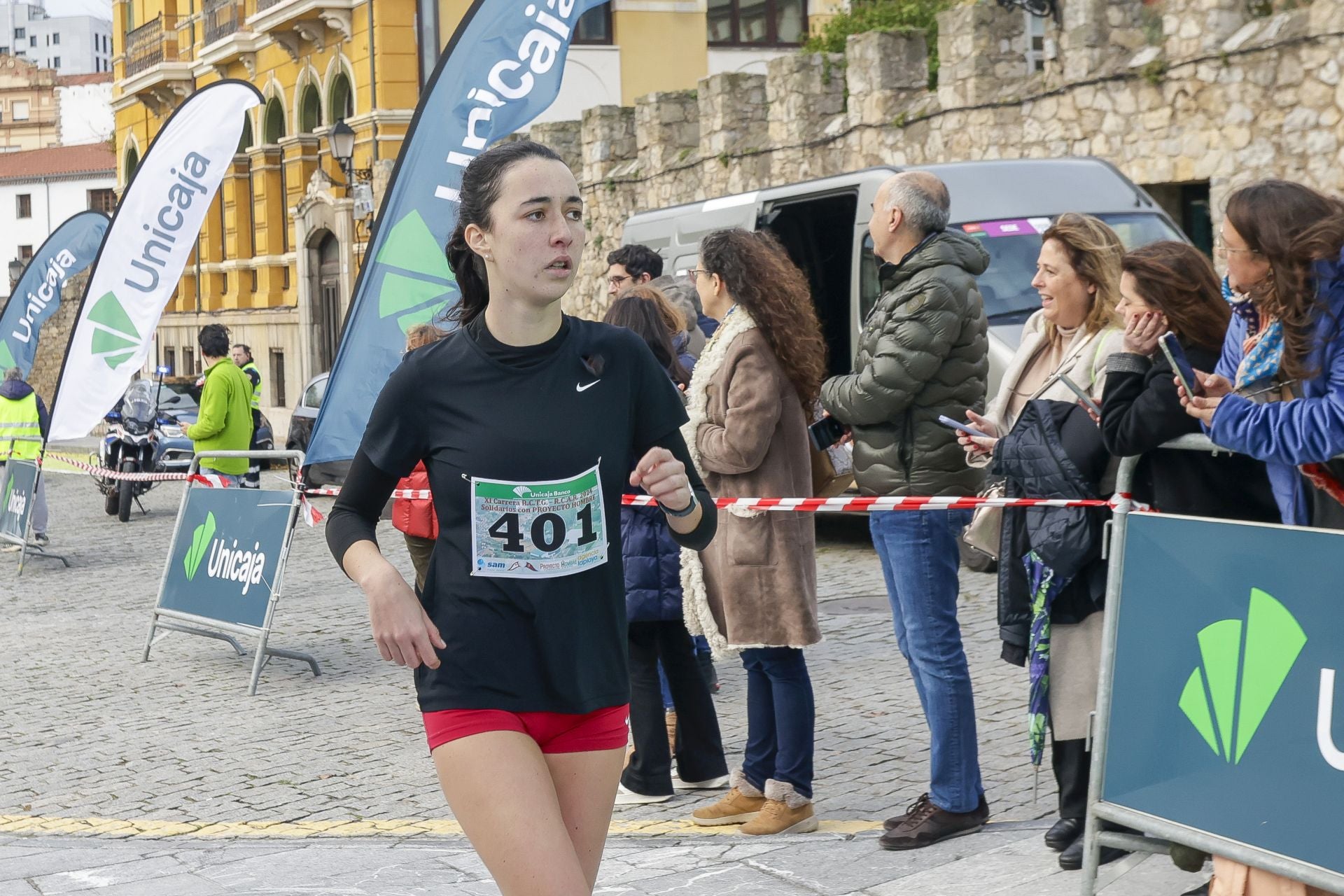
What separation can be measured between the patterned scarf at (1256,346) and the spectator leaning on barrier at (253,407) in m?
9.57

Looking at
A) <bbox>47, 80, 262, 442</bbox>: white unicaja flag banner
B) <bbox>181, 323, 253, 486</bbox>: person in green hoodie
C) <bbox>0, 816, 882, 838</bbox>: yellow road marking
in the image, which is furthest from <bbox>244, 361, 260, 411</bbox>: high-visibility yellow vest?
<bbox>0, 816, 882, 838</bbox>: yellow road marking

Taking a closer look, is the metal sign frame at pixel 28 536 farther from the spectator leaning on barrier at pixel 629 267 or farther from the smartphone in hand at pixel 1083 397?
the smartphone in hand at pixel 1083 397

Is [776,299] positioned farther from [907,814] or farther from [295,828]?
[295,828]

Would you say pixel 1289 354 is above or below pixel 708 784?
above

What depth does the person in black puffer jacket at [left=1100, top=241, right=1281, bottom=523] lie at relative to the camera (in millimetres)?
4316

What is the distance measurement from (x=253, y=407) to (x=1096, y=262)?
13314 millimetres

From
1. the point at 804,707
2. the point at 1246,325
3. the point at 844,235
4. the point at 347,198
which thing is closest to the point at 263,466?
the point at 347,198

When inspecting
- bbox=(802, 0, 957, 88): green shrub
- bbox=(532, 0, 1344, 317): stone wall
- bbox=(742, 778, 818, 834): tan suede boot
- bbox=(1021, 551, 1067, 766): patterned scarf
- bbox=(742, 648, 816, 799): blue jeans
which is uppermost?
bbox=(802, 0, 957, 88): green shrub

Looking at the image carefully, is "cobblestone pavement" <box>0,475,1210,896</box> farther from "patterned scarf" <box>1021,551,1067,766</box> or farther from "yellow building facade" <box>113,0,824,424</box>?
"yellow building facade" <box>113,0,824,424</box>

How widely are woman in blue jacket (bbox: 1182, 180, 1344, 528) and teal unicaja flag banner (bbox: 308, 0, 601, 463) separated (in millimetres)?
4057

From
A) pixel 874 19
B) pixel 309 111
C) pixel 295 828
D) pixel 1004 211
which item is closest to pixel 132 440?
pixel 1004 211

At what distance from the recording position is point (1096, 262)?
197 inches

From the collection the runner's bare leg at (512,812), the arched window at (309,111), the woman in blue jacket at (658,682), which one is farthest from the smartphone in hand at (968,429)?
the arched window at (309,111)

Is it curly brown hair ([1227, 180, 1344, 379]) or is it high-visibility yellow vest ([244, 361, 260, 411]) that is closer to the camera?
curly brown hair ([1227, 180, 1344, 379])
